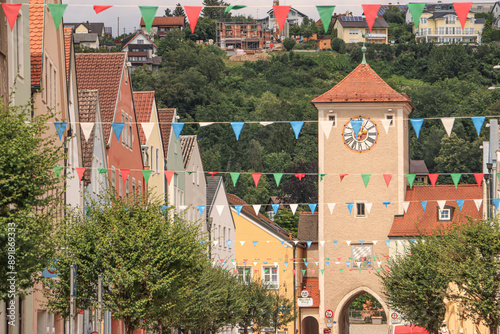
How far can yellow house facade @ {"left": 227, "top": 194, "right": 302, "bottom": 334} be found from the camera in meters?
62.5

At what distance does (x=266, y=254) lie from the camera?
6266 centimetres

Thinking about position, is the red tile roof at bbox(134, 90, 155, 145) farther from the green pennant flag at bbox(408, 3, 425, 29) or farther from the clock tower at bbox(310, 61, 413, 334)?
the green pennant flag at bbox(408, 3, 425, 29)

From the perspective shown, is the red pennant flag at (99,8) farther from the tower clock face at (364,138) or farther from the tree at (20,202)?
the tower clock face at (364,138)

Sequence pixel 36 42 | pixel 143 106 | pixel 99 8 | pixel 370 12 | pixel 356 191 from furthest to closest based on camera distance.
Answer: pixel 356 191 < pixel 143 106 < pixel 36 42 < pixel 370 12 < pixel 99 8

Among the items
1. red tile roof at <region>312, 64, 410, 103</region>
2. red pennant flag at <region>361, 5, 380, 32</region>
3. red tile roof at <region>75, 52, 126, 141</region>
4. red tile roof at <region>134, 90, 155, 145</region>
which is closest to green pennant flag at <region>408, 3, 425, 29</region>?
red pennant flag at <region>361, 5, 380, 32</region>

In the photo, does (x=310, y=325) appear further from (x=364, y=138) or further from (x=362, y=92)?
(x=362, y=92)

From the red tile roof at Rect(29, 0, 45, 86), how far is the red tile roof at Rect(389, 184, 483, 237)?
118 feet

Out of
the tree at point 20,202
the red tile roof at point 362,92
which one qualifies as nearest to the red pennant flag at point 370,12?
the tree at point 20,202

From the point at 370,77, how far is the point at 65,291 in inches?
1682

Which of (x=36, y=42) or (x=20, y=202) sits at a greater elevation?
(x=36, y=42)

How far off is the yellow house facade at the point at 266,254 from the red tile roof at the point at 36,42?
125 ft

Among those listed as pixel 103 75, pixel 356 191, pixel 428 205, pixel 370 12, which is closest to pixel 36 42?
pixel 370 12

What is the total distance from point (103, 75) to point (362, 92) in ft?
88.4

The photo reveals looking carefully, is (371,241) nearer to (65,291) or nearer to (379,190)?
(379,190)
